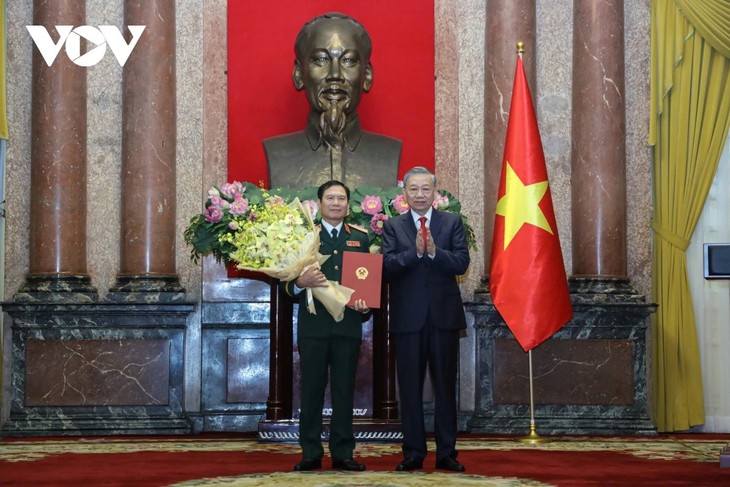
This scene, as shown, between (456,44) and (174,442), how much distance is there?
3939 mm

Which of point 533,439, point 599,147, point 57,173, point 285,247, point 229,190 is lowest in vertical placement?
point 533,439

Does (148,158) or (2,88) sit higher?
(2,88)

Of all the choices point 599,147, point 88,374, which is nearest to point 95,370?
point 88,374

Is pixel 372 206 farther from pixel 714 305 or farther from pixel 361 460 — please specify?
pixel 714 305

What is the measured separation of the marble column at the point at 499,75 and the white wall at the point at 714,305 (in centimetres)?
162

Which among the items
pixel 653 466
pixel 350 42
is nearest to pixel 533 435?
pixel 653 466

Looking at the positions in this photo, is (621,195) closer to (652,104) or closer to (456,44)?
(652,104)

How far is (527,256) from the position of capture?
26.2 ft

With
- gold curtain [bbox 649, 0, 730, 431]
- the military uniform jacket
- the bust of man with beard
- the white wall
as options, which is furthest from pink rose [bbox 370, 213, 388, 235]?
the white wall

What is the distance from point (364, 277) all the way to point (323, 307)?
0.29 meters

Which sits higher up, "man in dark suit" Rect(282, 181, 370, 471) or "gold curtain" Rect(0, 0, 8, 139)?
"gold curtain" Rect(0, 0, 8, 139)

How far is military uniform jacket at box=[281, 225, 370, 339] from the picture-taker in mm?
6234

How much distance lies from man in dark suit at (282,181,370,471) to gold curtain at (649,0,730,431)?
3934 millimetres

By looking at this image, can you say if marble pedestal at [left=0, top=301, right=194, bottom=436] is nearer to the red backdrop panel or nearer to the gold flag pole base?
the red backdrop panel
